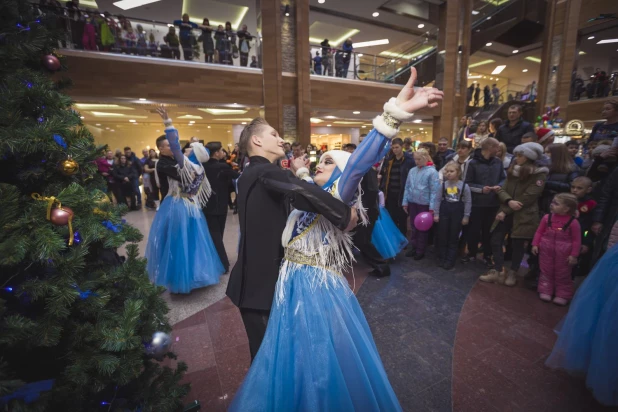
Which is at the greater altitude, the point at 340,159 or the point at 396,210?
the point at 340,159

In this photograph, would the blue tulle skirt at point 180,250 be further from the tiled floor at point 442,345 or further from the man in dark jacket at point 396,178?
the man in dark jacket at point 396,178

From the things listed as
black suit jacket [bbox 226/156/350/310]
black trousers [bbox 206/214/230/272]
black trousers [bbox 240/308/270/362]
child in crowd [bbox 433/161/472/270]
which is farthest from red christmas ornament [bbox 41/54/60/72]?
child in crowd [bbox 433/161/472/270]

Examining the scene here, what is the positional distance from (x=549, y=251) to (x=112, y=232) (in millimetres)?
4103

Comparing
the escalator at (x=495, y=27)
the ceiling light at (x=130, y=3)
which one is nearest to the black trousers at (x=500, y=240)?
the escalator at (x=495, y=27)

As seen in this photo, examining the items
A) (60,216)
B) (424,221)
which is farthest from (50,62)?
(424,221)

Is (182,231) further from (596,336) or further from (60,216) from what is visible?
(596,336)

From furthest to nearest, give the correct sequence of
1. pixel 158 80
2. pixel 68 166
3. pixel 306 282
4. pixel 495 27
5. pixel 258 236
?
pixel 495 27
pixel 158 80
pixel 258 236
pixel 306 282
pixel 68 166

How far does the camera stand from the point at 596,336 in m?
1.94

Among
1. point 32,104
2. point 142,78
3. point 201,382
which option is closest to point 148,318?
point 201,382

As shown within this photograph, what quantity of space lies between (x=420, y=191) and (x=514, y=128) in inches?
81.9

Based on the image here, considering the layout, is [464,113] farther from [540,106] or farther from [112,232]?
[112,232]

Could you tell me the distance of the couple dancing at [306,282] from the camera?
1233mm

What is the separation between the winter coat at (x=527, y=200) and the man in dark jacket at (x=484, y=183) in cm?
28

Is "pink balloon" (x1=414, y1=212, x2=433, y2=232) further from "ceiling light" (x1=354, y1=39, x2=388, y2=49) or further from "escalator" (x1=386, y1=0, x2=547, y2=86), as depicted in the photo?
"ceiling light" (x1=354, y1=39, x2=388, y2=49)
